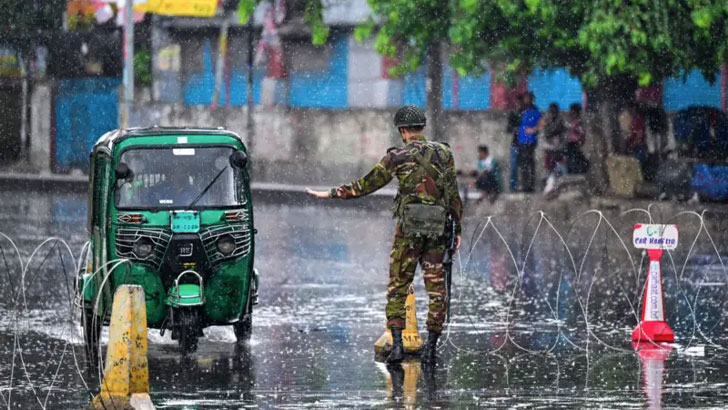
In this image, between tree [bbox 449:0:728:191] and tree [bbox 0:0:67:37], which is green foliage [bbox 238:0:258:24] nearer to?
tree [bbox 449:0:728:191]

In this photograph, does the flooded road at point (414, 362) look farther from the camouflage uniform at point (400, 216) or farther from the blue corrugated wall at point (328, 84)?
the blue corrugated wall at point (328, 84)

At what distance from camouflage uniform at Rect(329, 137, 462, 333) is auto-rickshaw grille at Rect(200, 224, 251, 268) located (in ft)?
2.72

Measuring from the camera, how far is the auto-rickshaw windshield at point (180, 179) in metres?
11.8

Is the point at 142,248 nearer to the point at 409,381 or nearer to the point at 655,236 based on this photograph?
the point at 409,381

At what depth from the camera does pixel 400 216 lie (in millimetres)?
11281

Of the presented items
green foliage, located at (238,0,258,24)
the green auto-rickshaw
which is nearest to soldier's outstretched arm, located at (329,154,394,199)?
the green auto-rickshaw

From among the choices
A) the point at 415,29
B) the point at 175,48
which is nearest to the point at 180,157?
the point at 415,29

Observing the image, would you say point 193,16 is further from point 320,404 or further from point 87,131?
point 320,404

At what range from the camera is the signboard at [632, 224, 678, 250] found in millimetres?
12836

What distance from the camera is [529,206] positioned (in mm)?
30531

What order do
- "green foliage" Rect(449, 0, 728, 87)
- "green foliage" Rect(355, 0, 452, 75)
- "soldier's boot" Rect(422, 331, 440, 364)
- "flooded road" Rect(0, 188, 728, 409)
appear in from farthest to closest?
"green foliage" Rect(355, 0, 452, 75) → "green foliage" Rect(449, 0, 728, 87) → "soldier's boot" Rect(422, 331, 440, 364) → "flooded road" Rect(0, 188, 728, 409)

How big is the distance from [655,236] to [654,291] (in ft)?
1.45

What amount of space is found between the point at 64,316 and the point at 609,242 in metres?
10.7

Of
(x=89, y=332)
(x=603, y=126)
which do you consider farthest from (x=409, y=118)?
(x=603, y=126)
